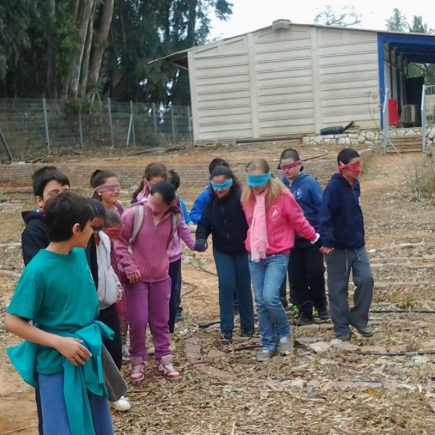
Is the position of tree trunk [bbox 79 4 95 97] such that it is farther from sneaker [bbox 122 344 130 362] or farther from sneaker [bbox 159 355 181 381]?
sneaker [bbox 159 355 181 381]

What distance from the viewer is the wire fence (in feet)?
86.0

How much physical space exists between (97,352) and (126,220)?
212 centimetres

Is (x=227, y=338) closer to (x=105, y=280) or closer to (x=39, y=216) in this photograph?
(x=105, y=280)

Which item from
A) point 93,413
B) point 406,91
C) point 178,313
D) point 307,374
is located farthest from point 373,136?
point 93,413

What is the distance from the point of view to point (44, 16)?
86.9ft

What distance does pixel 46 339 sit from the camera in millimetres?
3301

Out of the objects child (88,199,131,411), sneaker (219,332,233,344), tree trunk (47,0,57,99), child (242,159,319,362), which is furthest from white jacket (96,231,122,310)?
tree trunk (47,0,57,99)

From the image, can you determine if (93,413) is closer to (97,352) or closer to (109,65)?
(97,352)

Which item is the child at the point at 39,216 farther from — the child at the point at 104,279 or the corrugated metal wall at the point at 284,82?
the corrugated metal wall at the point at 284,82

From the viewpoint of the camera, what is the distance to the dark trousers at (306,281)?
6828mm

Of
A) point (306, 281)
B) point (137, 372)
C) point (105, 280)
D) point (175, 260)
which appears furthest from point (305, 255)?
point (105, 280)

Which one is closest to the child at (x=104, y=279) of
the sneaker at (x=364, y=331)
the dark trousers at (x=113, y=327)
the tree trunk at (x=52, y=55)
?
the dark trousers at (x=113, y=327)

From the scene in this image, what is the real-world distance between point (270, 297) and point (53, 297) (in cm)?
273

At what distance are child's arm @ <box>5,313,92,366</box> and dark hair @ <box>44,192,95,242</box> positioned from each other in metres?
0.40
